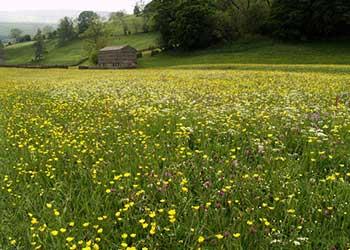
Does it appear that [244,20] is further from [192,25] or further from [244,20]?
[192,25]

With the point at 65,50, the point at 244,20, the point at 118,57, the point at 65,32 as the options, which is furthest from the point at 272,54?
the point at 65,32

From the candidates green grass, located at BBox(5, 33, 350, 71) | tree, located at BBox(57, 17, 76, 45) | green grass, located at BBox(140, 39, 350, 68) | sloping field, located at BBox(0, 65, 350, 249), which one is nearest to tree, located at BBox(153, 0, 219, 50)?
green grass, located at BBox(5, 33, 350, 71)

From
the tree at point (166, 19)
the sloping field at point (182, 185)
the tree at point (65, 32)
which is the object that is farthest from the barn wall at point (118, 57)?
the tree at point (65, 32)

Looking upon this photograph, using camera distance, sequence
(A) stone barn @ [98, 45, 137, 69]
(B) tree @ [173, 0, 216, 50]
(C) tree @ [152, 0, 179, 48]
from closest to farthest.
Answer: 1. (B) tree @ [173, 0, 216, 50]
2. (A) stone barn @ [98, 45, 137, 69]
3. (C) tree @ [152, 0, 179, 48]

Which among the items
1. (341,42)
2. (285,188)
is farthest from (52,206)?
(341,42)

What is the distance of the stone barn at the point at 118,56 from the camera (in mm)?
80438

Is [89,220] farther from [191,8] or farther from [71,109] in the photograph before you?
[191,8]

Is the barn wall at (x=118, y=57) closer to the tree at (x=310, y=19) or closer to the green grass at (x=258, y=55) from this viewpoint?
the green grass at (x=258, y=55)

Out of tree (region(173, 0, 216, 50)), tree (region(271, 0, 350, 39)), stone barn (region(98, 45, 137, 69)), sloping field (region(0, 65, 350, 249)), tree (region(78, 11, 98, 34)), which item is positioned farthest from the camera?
tree (region(78, 11, 98, 34))

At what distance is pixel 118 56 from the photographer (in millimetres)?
81750

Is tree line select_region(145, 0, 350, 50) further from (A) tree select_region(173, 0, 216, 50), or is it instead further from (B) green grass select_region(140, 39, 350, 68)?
(B) green grass select_region(140, 39, 350, 68)

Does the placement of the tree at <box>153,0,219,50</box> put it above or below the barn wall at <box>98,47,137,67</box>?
above

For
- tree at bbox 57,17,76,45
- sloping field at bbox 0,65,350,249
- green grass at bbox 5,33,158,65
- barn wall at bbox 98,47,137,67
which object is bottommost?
sloping field at bbox 0,65,350,249

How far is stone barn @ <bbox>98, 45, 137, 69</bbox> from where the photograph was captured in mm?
80438
